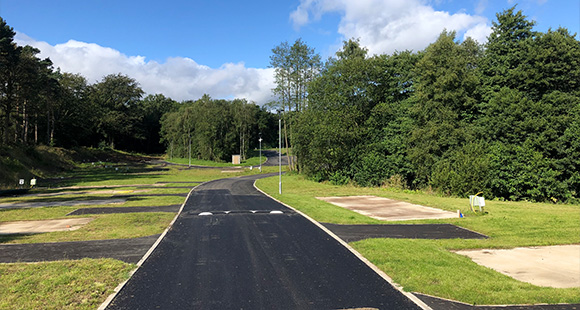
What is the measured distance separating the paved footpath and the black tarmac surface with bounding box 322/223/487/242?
0.96 metres

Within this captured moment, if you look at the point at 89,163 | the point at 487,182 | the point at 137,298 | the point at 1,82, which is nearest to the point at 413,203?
the point at 487,182

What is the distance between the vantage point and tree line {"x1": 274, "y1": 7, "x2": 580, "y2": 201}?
92.5 ft

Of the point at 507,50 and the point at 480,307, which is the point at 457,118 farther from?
the point at 480,307

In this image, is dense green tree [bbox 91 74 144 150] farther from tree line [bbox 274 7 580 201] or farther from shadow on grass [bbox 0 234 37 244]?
shadow on grass [bbox 0 234 37 244]

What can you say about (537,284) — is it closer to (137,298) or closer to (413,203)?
(137,298)

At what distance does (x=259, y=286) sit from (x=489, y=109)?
31.7m

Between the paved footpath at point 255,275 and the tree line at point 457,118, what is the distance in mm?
23197

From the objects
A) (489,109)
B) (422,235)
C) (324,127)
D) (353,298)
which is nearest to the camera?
(353,298)

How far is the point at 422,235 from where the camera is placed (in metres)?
12.1

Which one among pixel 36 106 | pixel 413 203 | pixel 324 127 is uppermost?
pixel 36 106

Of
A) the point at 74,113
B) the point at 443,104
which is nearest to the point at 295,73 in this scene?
the point at 443,104

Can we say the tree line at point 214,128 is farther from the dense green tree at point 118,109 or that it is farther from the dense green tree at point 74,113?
the dense green tree at point 74,113

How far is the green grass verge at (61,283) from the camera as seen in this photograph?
6.23 meters

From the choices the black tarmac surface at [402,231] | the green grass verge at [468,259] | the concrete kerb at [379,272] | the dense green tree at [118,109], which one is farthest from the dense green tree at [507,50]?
the dense green tree at [118,109]
